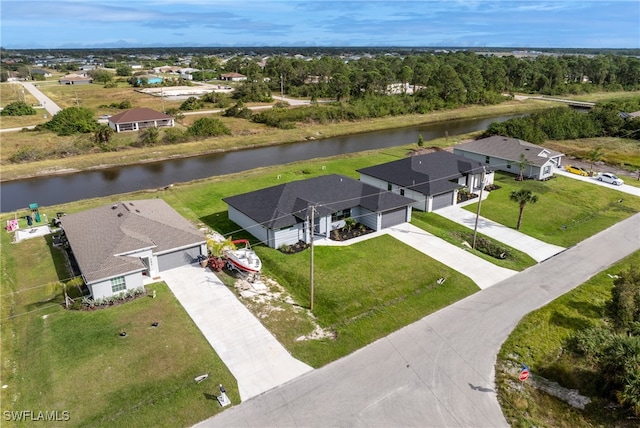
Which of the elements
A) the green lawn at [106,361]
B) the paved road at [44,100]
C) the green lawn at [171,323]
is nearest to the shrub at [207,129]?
the paved road at [44,100]

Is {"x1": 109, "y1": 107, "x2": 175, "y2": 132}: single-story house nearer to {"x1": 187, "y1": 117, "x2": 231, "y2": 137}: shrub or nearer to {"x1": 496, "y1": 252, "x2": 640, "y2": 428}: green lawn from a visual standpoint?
{"x1": 187, "y1": 117, "x2": 231, "y2": 137}: shrub

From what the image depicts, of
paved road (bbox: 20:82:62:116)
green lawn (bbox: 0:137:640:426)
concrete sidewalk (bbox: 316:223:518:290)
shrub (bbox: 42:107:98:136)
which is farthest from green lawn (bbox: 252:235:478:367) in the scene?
paved road (bbox: 20:82:62:116)

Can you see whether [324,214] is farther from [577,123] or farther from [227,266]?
[577,123]

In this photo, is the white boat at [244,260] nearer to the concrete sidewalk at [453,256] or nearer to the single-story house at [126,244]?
the single-story house at [126,244]

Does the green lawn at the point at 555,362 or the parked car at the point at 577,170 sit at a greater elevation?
the parked car at the point at 577,170

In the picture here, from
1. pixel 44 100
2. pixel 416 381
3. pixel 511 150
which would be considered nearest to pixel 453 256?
pixel 416 381

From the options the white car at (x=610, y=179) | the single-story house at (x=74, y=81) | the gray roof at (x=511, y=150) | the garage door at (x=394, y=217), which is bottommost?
→ the garage door at (x=394, y=217)
